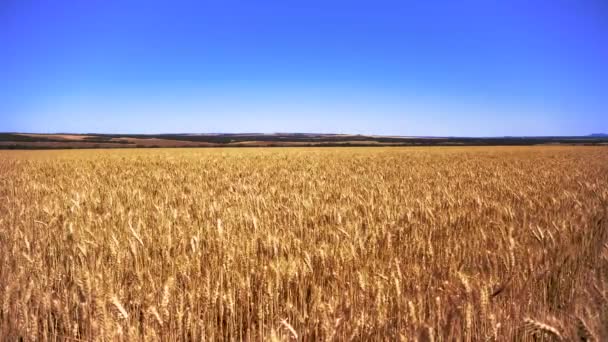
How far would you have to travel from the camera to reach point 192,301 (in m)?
1.92

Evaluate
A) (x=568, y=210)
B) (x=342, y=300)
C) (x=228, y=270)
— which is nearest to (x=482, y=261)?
(x=342, y=300)

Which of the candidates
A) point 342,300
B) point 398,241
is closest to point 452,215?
point 398,241

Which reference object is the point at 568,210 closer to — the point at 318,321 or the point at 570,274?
the point at 570,274

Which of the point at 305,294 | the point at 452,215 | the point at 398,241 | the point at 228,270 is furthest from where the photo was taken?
the point at 452,215

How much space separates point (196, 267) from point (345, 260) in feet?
3.20

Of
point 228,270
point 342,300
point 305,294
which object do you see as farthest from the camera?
point 228,270

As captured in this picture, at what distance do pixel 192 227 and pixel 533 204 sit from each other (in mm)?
4173

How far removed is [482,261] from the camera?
8.79 ft

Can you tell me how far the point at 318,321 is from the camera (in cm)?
176

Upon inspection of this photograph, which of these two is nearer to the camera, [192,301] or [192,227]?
[192,301]

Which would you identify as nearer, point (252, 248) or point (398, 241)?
point (252, 248)

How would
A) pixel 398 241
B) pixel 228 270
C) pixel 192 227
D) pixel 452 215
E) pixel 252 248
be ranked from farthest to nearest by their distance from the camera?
pixel 452 215 → pixel 192 227 → pixel 398 241 → pixel 252 248 → pixel 228 270

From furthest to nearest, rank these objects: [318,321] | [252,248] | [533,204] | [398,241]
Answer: [533,204] < [398,241] < [252,248] < [318,321]

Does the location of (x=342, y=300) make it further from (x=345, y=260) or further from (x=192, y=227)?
(x=192, y=227)
